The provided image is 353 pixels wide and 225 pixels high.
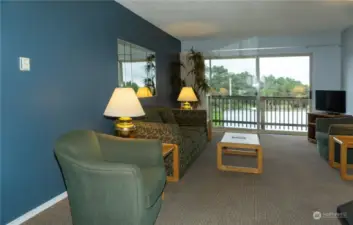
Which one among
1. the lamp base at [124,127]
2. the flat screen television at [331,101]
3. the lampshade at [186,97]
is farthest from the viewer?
the lampshade at [186,97]

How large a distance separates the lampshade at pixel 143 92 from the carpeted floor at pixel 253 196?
5.09 feet

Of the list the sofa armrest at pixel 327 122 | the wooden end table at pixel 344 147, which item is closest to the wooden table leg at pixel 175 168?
the wooden end table at pixel 344 147

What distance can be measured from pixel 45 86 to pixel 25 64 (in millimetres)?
299

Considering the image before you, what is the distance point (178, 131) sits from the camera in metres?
3.44

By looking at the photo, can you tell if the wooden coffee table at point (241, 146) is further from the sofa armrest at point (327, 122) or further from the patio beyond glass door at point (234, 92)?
the patio beyond glass door at point (234, 92)

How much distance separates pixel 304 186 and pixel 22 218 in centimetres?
296

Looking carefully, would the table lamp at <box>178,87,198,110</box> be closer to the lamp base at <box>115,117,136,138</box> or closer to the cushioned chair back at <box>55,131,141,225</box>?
the lamp base at <box>115,117,136,138</box>

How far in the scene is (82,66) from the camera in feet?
10.6

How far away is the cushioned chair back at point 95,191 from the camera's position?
1936 mm

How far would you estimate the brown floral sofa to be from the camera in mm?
3381

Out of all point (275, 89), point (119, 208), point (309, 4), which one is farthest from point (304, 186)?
point (275, 89)

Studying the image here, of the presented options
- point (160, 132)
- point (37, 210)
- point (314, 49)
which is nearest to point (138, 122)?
point (160, 132)

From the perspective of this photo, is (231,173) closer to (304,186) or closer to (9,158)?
(304,186)

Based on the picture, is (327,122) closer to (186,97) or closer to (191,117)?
(191,117)
